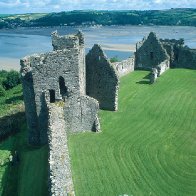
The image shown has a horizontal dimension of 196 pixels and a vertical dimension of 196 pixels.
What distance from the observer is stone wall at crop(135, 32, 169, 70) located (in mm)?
38750

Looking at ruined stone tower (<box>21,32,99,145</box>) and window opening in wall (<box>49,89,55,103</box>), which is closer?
ruined stone tower (<box>21,32,99,145</box>)

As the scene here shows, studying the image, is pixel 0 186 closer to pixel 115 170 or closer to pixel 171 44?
pixel 115 170

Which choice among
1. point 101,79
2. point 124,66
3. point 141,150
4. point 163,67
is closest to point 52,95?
point 101,79

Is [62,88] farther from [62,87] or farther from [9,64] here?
[9,64]

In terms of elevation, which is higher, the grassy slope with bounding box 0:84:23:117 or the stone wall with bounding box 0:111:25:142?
the stone wall with bounding box 0:111:25:142

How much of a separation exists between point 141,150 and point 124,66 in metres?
18.4

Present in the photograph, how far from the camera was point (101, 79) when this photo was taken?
2531cm

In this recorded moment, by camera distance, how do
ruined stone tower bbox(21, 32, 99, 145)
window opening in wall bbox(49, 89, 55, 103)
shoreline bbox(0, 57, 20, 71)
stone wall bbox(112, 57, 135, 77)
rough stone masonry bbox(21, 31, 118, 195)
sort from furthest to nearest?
shoreline bbox(0, 57, 20, 71)
stone wall bbox(112, 57, 135, 77)
window opening in wall bbox(49, 89, 55, 103)
ruined stone tower bbox(21, 32, 99, 145)
rough stone masonry bbox(21, 31, 118, 195)

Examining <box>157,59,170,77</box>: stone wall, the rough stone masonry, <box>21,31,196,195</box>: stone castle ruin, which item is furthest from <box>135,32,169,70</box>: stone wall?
the rough stone masonry

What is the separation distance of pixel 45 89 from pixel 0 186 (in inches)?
214

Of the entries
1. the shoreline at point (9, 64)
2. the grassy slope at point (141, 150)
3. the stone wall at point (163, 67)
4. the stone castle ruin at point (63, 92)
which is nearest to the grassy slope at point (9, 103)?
the stone castle ruin at point (63, 92)

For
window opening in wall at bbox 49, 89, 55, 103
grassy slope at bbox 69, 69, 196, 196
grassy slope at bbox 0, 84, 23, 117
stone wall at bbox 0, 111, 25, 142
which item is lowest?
grassy slope at bbox 0, 84, 23, 117

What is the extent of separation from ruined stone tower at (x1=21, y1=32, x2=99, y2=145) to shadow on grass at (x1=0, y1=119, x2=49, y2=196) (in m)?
1.11

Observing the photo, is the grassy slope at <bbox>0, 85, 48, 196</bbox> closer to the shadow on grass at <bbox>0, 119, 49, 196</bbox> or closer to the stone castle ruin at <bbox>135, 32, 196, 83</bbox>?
the shadow on grass at <bbox>0, 119, 49, 196</bbox>
